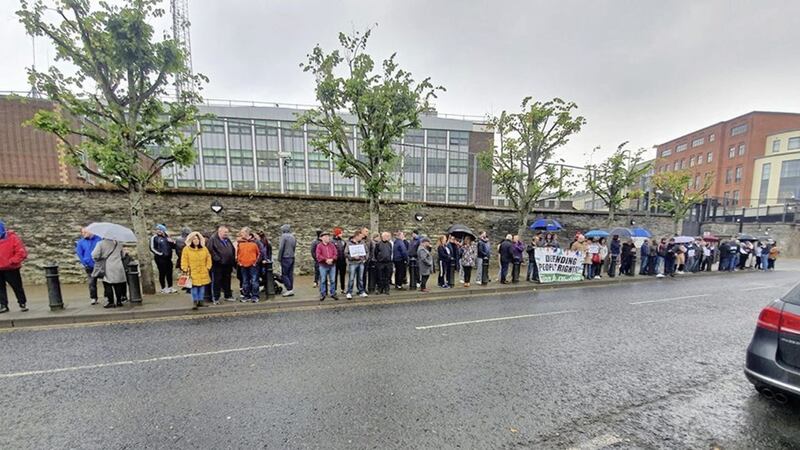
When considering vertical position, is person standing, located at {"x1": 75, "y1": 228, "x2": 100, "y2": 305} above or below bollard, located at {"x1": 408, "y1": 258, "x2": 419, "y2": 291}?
above

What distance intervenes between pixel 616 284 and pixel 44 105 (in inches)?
→ 1133

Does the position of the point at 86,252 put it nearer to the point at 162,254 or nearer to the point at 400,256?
A: the point at 162,254

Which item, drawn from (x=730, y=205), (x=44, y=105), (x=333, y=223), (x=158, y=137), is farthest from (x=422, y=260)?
(x=730, y=205)

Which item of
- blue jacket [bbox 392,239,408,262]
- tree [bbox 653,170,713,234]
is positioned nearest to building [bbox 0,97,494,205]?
blue jacket [bbox 392,239,408,262]

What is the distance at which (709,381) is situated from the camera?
3951 mm

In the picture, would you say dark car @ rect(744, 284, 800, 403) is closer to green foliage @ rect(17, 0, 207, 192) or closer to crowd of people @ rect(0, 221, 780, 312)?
crowd of people @ rect(0, 221, 780, 312)

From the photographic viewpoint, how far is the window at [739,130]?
165 ft

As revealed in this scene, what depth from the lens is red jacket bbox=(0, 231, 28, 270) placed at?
19.9 feet

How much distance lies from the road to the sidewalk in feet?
1.85

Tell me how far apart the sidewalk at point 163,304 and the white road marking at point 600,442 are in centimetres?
581

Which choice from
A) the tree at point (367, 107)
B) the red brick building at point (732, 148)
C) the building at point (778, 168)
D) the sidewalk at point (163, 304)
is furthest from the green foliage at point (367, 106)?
the building at point (778, 168)

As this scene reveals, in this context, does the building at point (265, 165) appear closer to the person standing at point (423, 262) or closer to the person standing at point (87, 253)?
the person standing at point (87, 253)

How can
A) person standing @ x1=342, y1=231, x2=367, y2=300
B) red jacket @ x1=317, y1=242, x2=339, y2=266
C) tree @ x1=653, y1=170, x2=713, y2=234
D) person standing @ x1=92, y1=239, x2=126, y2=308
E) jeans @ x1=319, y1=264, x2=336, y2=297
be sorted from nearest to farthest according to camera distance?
person standing @ x1=92, y1=239, x2=126, y2=308
red jacket @ x1=317, y1=242, x2=339, y2=266
jeans @ x1=319, y1=264, x2=336, y2=297
person standing @ x1=342, y1=231, x2=367, y2=300
tree @ x1=653, y1=170, x2=713, y2=234

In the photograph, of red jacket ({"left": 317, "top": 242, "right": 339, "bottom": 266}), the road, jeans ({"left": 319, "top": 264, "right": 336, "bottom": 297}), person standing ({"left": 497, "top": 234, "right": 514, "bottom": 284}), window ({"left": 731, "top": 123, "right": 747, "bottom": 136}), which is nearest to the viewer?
the road
